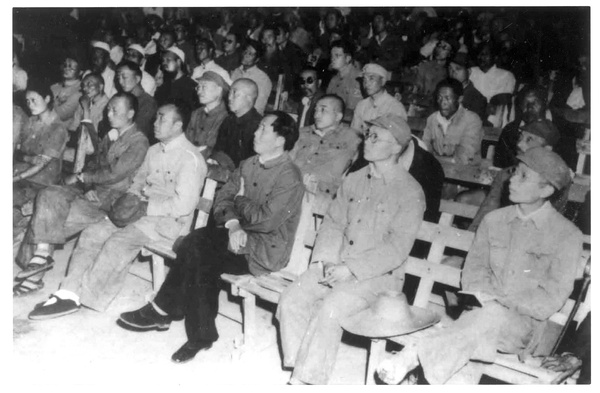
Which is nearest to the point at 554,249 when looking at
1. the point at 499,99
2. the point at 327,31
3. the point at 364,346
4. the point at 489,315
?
the point at 489,315

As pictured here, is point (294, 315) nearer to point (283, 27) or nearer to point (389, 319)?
point (389, 319)

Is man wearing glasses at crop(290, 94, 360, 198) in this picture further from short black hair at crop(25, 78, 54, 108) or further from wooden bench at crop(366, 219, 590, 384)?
short black hair at crop(25, 78, 54, 108)

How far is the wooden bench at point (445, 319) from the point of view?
101 inches

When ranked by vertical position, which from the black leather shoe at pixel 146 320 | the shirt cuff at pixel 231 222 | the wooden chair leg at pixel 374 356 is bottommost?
the black leather shoe at pixel 146 320

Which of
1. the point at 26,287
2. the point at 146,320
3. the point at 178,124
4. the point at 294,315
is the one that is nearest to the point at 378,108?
the point at 178,124

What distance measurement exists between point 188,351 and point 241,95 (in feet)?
8.30

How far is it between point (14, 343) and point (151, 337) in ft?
2.80

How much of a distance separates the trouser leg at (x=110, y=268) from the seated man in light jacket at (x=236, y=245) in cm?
33

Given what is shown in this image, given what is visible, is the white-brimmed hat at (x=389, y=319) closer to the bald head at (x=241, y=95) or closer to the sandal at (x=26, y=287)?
the sandal at (x=26, y=287)

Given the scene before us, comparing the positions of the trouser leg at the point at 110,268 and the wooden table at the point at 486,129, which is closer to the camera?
the trouser leg at the point at 110,268

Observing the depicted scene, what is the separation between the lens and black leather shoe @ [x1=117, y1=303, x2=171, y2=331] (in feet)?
11.6

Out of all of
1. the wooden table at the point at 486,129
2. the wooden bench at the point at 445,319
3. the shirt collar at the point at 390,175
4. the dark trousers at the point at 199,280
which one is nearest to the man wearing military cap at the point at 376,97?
the wooden table at the point at 486,129

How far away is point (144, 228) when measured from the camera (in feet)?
12.9
